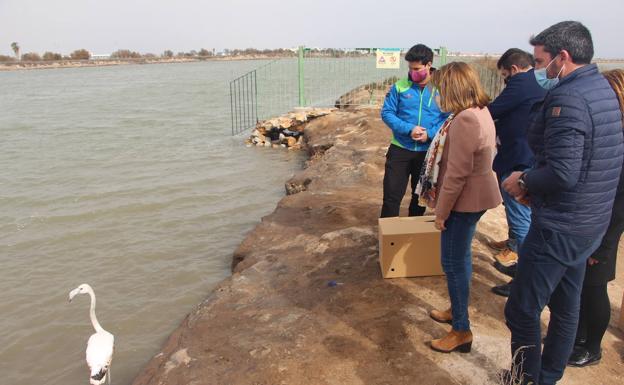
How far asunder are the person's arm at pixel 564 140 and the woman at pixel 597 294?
87 centimetres

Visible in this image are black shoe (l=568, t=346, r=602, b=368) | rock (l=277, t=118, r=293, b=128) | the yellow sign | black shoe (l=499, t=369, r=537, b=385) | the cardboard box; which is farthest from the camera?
rock (l=277, t=118, r=293, b=128)

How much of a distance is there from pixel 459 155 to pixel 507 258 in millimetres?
2278

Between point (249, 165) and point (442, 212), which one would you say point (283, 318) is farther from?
point (249, 165)

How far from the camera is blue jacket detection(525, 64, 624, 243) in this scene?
227cm

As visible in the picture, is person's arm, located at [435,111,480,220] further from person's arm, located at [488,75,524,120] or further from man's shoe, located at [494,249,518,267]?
man's shoe, located at [494,249,518,267]

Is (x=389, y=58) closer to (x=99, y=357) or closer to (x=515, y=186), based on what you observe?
(x=99, y=357)

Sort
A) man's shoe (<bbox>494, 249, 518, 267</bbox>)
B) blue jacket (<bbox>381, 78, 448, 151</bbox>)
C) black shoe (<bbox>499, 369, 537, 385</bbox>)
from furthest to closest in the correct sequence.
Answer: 1. man's shoe (<bbox>494, 249, 518, 267</bbox>)
2. blue jacket (<bbox>381, 78, 448, 151</bbox>)
3. black shoe (<bbox>499, 369, 537, 385</bbox>)

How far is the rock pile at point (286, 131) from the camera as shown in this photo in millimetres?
14977

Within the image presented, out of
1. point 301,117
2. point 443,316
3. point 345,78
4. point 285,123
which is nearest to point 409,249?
point 443,316

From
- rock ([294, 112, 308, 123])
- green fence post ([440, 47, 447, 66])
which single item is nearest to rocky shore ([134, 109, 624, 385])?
green fence post ([440, 47, 447, 66])

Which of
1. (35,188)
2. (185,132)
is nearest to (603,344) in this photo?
(35,188)

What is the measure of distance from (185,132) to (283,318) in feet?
49.2

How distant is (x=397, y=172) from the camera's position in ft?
15.6

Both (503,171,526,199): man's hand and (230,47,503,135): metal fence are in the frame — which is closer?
(503,171,526,199): man's hand
